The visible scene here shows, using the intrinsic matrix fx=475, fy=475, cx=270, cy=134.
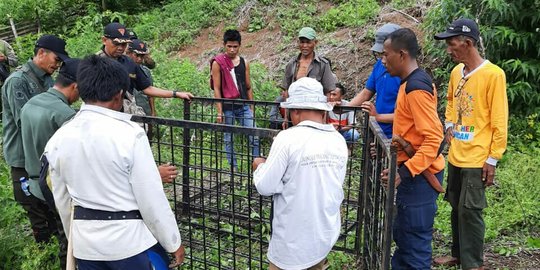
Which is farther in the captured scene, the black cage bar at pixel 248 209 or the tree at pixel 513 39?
the tree at pixel 513 39

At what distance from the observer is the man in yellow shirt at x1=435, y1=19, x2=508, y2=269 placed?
10.6 feet

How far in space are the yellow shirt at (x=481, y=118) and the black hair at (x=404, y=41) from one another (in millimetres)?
633

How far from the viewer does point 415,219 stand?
309cm

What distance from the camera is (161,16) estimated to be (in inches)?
585

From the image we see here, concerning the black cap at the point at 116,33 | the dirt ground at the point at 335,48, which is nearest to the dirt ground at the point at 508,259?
the black cap at the point at 116,33

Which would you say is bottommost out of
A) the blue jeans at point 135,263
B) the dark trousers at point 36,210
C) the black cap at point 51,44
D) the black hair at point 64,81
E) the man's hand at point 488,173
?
the dark trousers at point 36,210

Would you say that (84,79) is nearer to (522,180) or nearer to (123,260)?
(123,260)

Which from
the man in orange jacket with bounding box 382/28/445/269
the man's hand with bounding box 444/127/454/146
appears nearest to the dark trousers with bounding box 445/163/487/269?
the man's hand with bounding box 444/127/454/146

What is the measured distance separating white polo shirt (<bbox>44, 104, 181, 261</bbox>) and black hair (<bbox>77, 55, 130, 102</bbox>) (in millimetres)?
67

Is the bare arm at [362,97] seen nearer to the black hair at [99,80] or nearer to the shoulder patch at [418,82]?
the shoulder patch at [418,82]

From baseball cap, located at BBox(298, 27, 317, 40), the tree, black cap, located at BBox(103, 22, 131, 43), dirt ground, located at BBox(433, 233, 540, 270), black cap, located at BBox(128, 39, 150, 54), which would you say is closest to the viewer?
dirt ground, located at BBox(433, 233, 540, 270)

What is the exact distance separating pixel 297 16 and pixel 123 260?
32.7 ft

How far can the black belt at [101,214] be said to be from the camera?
7.79ft

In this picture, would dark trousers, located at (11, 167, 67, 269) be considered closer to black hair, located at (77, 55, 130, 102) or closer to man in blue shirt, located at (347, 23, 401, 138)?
black hair, located at (77, 55, 130, 102)
